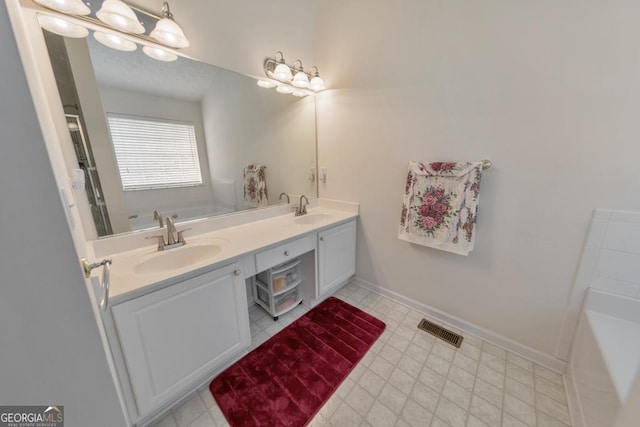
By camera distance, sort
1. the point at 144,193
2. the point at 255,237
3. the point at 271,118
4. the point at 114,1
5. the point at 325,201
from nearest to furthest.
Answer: the point at 114,1
the point at 144,193
the point at 255,237
the point at 271,118
the point at 325,201

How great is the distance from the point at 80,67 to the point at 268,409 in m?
2.04

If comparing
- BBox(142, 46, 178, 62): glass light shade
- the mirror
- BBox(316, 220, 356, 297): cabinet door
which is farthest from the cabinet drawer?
BBox(142, 46, 178, 62): glass light shade

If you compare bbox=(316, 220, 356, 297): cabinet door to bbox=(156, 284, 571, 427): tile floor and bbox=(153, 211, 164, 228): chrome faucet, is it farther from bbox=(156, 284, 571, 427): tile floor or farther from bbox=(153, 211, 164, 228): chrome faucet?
bbox=(153, 211, 164, 228): chrome faucet

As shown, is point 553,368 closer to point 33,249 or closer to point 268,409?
point 268,409

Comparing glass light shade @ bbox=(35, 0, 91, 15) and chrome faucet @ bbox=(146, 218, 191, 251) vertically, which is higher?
glass light shade @ bbox=(35, 0, 91, 15)

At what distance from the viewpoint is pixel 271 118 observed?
2020 millimetres

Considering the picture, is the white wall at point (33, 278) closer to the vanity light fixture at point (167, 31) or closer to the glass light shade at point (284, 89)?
the vanity light fixture at point (167, 31)

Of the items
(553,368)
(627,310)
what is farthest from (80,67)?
(553,368)

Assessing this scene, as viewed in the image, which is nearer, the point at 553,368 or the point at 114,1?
the point at 114,1

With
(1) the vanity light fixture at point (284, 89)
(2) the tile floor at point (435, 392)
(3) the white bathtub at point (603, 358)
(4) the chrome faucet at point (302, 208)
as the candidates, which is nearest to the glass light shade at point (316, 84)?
(1) the vanity light fixture at point (284, 89)

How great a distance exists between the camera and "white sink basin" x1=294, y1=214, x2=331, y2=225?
82.8 inches

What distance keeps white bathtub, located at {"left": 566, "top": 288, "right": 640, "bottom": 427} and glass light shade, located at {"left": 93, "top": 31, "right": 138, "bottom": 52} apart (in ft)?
8.99

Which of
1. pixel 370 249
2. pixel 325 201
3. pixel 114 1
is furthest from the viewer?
pixel 325 201

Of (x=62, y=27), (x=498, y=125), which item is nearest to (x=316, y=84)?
(x=498, y=125)
